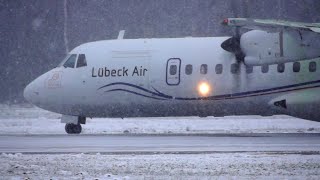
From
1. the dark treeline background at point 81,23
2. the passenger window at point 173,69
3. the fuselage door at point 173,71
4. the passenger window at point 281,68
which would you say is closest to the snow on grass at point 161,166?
the passenger window at point 281,68

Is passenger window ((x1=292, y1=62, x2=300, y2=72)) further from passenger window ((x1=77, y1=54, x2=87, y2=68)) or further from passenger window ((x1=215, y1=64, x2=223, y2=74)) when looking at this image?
passenger window ((x1=77, y1=54, x2=87, y2=68))

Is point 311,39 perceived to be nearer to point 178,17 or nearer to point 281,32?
point 281,32

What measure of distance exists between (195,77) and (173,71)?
837 mm

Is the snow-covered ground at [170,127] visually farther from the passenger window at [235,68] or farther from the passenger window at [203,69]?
the passenger window at [235,68]

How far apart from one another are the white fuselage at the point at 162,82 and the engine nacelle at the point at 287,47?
0.95 metres

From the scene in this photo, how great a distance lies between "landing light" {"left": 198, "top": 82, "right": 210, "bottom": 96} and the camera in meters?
23.3

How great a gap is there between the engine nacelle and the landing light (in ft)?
7.00

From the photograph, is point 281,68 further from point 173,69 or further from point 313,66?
point 173,69

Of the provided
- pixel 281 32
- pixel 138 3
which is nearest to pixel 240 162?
pixel 281 32

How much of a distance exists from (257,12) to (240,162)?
41531 millimetres

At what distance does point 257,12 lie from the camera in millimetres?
54188

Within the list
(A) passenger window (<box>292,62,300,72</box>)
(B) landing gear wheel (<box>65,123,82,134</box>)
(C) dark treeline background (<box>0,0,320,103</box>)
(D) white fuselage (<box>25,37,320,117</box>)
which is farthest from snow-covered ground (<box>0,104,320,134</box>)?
(C) dark treeline background (<box>0,0,320,103</box>)

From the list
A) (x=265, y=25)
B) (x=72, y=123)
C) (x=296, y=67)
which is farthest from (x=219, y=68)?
(x=72, y=123)

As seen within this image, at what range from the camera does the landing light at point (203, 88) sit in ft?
76.3
